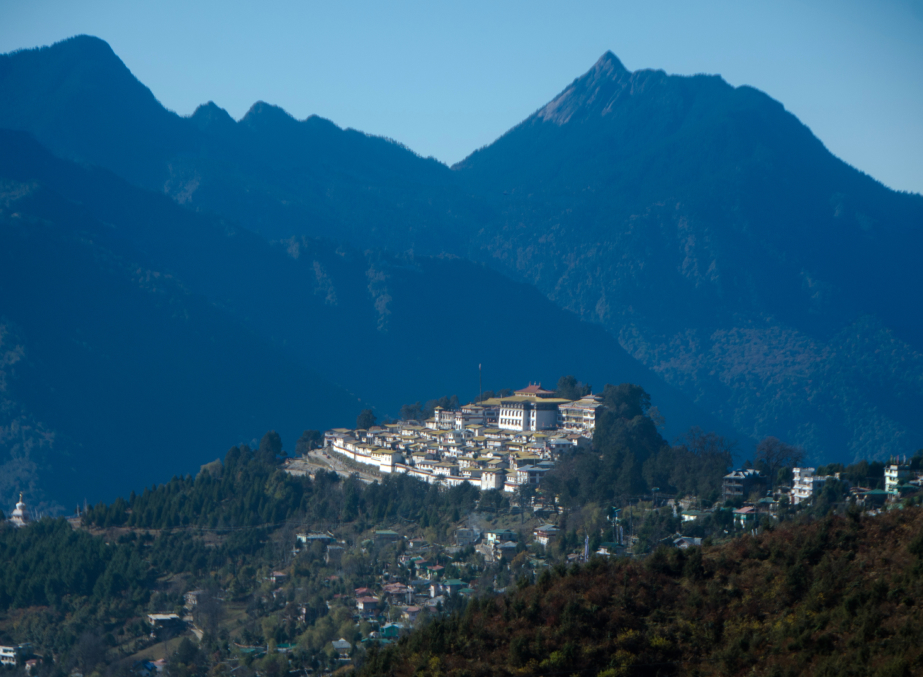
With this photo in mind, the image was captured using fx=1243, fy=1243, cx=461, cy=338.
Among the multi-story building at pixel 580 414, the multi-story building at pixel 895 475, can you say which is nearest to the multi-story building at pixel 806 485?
the multi-story building at pixel 895 475

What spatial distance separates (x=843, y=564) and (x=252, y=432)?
116 meters

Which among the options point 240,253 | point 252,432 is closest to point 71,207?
point 240,253

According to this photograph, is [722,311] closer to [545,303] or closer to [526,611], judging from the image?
[545,303]

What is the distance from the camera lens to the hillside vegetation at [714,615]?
24172mm

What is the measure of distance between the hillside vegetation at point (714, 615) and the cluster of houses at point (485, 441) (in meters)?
32.3

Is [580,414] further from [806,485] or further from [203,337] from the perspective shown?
[203,337]

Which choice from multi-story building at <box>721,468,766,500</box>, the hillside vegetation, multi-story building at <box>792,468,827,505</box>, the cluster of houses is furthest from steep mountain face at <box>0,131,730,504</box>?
the hillside vegetation

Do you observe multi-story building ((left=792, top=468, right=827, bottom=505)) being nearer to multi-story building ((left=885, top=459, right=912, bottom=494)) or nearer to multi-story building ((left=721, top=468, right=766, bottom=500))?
multi-story building ((left=721, top=468, right=766, bottom=500))

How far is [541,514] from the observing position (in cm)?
5753

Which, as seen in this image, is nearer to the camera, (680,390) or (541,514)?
(541,514)

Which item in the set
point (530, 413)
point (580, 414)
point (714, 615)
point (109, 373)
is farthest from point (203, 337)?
point (714, 615)

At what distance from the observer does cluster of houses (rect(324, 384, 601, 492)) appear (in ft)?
208

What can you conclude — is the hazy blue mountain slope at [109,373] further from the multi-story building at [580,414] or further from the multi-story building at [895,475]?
the multi-story building at [895,475]

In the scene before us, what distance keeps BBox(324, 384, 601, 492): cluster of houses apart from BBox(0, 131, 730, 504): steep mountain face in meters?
49.4
